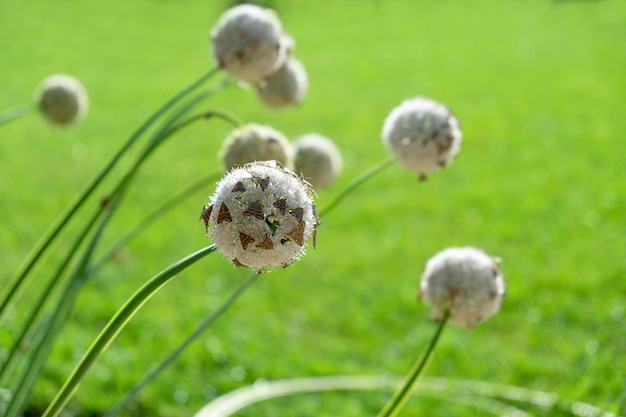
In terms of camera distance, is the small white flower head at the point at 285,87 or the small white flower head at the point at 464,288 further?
the small white flower head at the point at 285,87

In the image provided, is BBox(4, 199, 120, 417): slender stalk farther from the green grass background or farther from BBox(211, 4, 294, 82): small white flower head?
the green grass background

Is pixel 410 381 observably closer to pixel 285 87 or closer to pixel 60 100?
pixel 285 87

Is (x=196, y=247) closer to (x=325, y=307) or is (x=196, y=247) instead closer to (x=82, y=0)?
(x=325, y=307)

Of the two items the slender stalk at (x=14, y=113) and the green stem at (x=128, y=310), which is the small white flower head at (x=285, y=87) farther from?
the green stem at (x=128, y=310)

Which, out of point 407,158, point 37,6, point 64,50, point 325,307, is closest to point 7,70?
point 64,50

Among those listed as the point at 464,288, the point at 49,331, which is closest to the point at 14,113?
the point at 49,331

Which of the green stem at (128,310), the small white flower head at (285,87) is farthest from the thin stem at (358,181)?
the green stem at (128,310)
